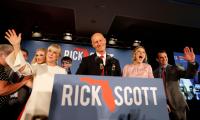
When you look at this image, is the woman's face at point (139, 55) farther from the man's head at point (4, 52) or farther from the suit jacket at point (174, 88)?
the man's head at point (4, 52)

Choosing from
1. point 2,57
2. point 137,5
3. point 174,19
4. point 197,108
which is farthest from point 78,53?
point 197,108

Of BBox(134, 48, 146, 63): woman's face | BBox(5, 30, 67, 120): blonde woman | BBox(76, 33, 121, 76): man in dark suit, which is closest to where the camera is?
BBox(5, 30, 67, 120): blonde woman

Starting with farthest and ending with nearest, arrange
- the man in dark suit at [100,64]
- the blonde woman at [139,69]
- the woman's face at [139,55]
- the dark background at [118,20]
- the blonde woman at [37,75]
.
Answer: the dark background at [118,20] → the woman's face at [139,55] → the blonde woman at [139,69] → the man in dark suit at [100,64] → the blonde woman at [37,75]

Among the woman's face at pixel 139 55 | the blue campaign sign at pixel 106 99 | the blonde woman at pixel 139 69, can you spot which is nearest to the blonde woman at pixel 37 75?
the blue campaign sign at pixel 106 99

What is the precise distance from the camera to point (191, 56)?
191cm

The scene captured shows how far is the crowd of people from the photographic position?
4.05ft

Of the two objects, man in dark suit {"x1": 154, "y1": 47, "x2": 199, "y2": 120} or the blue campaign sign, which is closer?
the blue campaign sign

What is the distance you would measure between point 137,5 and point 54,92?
3039 millimetres

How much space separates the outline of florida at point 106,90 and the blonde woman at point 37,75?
26cm

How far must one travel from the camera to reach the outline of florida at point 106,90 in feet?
3.62

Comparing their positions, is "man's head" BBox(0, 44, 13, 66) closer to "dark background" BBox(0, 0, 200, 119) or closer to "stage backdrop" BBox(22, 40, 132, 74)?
"dark background" BBox(0, 0, 200, 119)

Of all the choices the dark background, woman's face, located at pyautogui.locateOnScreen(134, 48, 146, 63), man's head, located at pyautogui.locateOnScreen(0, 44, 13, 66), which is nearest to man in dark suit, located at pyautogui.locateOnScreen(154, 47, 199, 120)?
woman's face, located at pyautogui.locateOnScreen(134, 48, 146, 63)

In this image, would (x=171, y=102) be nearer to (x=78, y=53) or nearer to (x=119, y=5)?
(x=119, y=5)

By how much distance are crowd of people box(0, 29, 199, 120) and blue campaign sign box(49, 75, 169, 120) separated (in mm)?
127
